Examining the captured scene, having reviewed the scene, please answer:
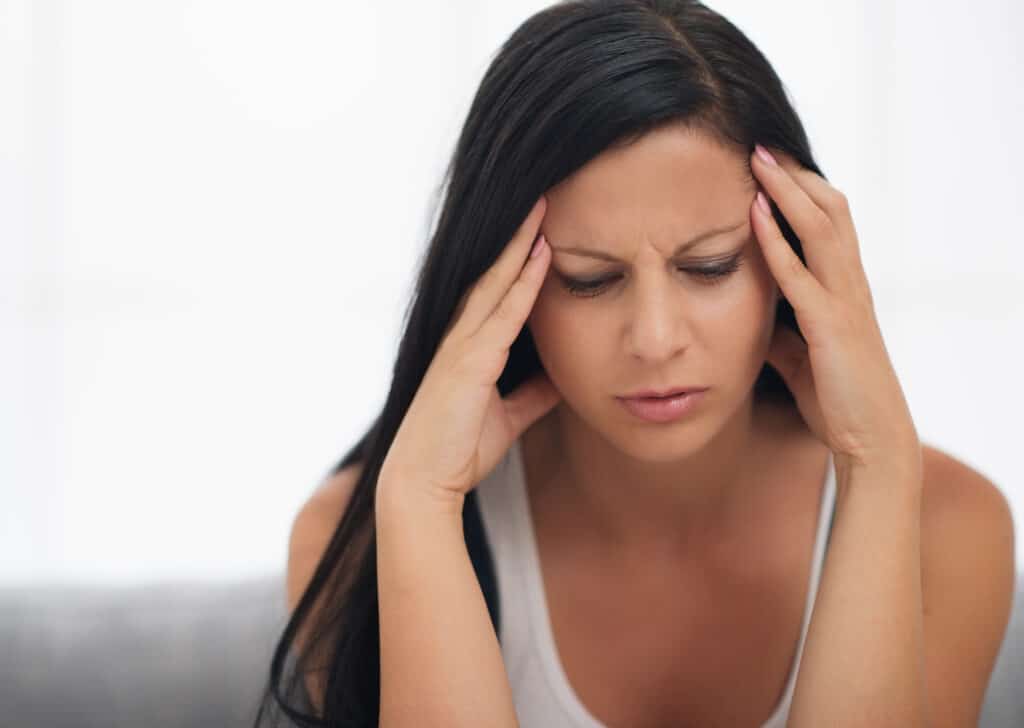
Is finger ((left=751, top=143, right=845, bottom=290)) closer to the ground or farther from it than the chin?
farther from it

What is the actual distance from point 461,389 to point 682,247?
0.35m

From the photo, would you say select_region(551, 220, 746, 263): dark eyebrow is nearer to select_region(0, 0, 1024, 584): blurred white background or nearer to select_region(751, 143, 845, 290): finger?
select_region(751, 143, 845, 290): finger

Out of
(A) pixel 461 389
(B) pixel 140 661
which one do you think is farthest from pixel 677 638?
(B) pixel 140 661

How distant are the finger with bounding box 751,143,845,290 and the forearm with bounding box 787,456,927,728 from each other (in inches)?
9.9

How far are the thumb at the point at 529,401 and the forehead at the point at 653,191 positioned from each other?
375mm

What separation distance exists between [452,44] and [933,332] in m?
2.09

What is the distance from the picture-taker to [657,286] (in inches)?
55.7

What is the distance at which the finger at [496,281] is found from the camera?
1.48 m

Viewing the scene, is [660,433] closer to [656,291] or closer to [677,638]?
[656,291]

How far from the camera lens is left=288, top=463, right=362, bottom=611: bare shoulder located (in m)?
1.82

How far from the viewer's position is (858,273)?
1.54 meters

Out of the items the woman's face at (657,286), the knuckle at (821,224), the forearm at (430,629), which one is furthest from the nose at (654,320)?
the forearm at (430,629)

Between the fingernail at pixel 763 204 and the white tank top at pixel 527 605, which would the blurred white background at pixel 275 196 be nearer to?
the white tank top at pixel 527 605

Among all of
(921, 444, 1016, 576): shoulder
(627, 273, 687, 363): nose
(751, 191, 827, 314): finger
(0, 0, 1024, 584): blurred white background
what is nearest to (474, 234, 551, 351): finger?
(627, 273, 687, 363): nose
